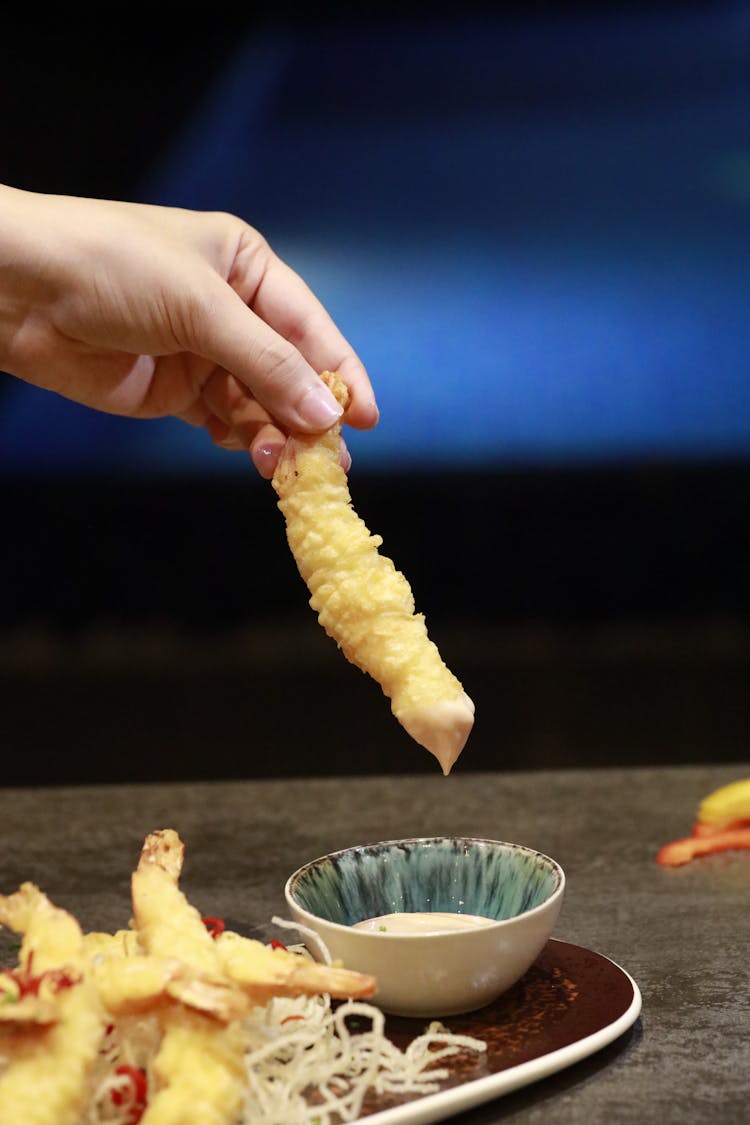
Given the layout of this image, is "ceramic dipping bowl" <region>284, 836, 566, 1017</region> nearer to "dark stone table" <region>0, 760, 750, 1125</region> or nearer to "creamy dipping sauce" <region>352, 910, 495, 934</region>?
"creamy dipping sauce" <region>352, 910, 495, 934</region>

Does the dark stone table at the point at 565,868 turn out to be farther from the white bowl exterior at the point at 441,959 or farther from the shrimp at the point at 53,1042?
the shrimp at the point at 53,1042

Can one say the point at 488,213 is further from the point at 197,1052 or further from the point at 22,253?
the point at 197,1052

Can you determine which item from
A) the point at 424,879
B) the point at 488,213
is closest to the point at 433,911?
the point at 424,879

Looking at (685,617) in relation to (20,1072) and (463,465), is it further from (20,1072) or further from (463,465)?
(20,1072)

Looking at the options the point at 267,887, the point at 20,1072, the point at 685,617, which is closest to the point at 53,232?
the point at 267,887

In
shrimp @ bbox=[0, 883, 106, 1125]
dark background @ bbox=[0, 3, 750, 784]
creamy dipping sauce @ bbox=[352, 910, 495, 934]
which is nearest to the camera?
shrimp @ bbox=[0, 883, 106, 1125]

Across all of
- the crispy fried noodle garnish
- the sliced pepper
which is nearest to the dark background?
the sliced pepper

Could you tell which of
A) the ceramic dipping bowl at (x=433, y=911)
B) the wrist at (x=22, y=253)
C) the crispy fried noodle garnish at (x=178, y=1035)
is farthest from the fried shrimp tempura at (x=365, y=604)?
the wrist at (x=22, y=253)
